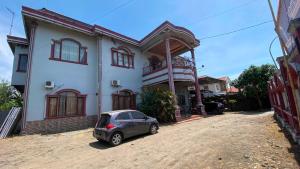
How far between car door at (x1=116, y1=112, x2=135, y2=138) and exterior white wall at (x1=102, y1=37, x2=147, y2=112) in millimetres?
5486

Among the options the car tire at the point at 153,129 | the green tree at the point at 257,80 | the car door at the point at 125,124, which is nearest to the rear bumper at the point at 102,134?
the car door at the point at 125,124

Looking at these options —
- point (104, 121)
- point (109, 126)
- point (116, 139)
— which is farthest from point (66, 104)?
point (116, 139)

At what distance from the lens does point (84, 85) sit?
1302cm

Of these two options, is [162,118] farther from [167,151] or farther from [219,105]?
[219,105]

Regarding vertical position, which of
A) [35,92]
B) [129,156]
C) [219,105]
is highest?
[35,92]

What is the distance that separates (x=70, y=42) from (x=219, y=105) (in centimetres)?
1584

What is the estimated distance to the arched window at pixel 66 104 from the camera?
1126 cm

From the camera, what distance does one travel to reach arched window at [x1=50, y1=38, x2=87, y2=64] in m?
12.1

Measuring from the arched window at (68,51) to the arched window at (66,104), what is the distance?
253cm

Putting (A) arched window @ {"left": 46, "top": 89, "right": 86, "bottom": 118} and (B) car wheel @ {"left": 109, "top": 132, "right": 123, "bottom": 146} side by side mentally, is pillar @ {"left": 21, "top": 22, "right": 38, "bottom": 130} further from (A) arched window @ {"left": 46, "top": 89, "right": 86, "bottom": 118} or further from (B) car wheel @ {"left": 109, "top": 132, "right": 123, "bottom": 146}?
(B) car wheel @ {"left": 109, "top": 132, "right": 123, "bottom": 146}

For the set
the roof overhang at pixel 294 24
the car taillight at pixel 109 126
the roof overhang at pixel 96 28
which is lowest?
the car taillight at pixel 109 126

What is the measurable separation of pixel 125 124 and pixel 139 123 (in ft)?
2.99

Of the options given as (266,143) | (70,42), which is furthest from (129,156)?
(70,42)

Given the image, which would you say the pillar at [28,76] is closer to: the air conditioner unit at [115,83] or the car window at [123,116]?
the air conditioner unit at [115,83]
